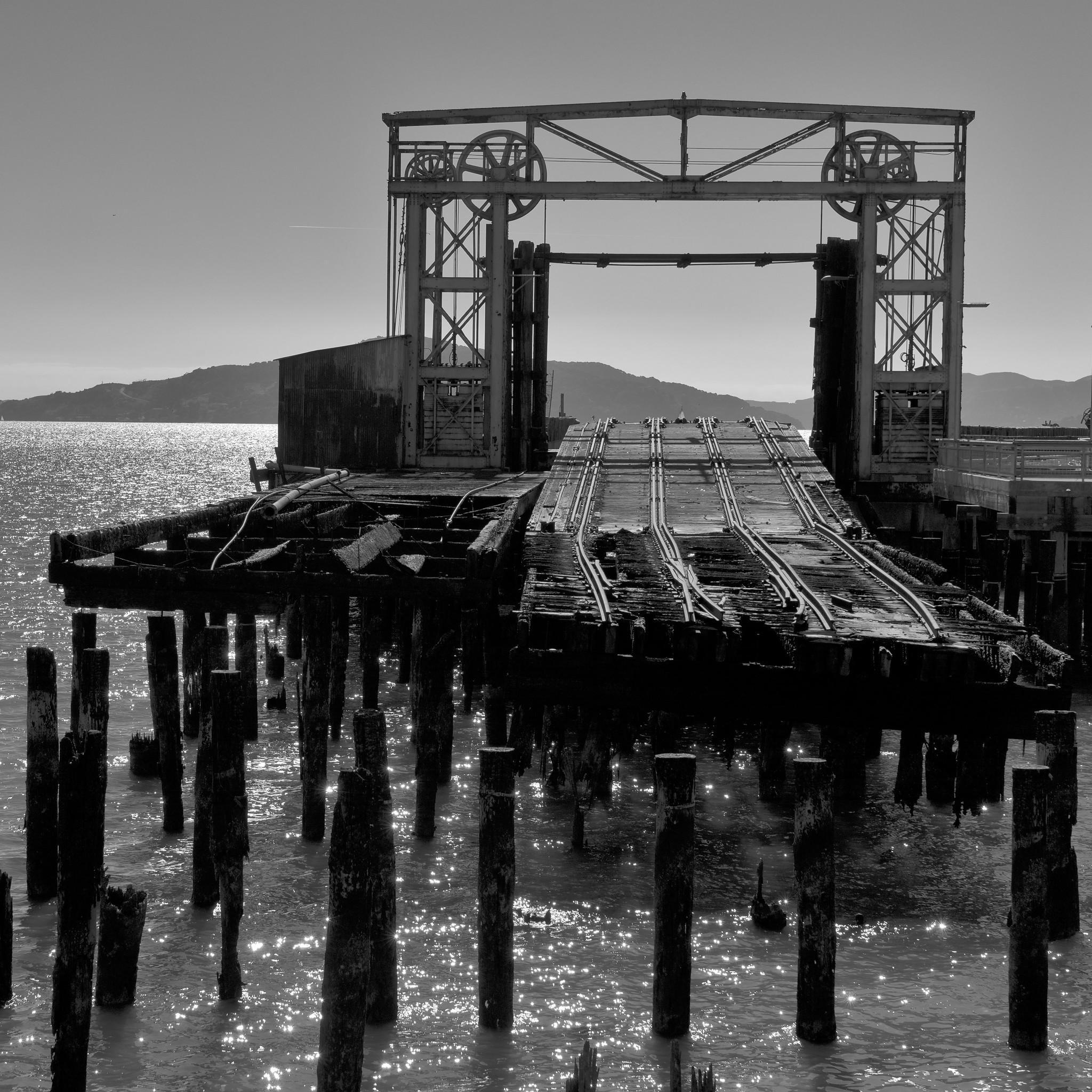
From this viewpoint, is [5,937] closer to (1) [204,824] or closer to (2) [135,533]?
(1) [204,824]

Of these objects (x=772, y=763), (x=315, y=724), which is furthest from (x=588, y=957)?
(x=772, y=763)

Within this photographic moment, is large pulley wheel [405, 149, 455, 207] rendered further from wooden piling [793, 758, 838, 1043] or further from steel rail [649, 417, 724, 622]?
wooden piling [793, 758, 838, 1043]

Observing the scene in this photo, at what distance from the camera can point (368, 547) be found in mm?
15102

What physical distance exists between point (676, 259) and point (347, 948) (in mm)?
25460

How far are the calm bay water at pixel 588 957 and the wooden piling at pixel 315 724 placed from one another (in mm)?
384

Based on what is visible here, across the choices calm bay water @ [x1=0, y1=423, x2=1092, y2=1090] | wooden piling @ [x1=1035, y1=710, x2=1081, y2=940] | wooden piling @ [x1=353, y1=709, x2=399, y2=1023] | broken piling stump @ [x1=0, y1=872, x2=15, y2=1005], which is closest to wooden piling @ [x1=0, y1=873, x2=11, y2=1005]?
broken piling stump @ [x1=0, y1=872, x2=15, y2=1005]

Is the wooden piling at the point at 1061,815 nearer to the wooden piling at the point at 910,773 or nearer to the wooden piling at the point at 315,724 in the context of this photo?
the wooden piling at the point at 910,773

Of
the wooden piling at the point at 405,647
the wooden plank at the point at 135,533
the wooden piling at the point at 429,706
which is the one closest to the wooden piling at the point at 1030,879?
the wooden piling at the point at 429,706

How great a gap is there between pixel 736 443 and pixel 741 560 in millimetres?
12126

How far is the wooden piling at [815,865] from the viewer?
9227 millimetres

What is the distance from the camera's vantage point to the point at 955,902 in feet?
42.4

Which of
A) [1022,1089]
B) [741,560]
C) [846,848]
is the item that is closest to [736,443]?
[741,560]

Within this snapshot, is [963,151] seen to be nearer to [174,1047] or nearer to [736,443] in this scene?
[736,443]

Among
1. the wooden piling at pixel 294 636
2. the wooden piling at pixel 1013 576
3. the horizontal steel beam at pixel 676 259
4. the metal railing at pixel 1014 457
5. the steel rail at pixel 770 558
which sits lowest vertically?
the wooden piling at pixel 294 636
